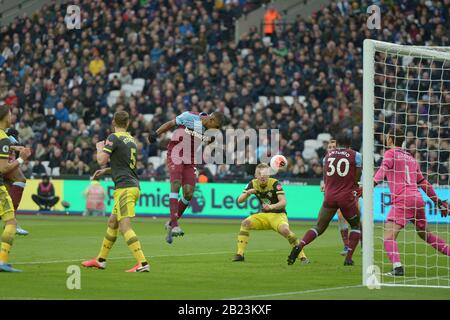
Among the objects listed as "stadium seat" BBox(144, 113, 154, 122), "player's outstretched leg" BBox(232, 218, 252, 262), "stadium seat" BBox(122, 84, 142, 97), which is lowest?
"player's outstretched leg" BBox(232, 218, 252, 262)

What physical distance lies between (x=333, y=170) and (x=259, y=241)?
5.96 meters

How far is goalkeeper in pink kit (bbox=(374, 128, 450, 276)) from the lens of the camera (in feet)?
44.5

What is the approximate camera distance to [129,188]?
524 inches

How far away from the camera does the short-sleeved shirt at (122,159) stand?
43.5 feet

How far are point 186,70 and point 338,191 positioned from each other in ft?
68.0

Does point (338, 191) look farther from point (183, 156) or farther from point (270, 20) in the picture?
point (270, 20)

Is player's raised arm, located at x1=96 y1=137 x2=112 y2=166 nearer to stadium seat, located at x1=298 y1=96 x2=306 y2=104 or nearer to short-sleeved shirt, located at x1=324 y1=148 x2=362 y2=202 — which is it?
short-sleeved shirt, located at x1=324 y1=148 x2=362 y2=202

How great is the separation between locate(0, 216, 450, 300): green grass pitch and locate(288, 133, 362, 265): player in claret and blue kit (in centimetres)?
51

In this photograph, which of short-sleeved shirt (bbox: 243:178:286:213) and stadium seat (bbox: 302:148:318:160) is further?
stadium seat (bbox: 302:148:318:160)

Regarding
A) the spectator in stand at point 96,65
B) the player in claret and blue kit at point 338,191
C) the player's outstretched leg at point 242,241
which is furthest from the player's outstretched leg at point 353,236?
the spectator in stand at point 96,65

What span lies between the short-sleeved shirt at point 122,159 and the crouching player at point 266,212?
2.79m

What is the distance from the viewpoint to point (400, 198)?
45.3 feet

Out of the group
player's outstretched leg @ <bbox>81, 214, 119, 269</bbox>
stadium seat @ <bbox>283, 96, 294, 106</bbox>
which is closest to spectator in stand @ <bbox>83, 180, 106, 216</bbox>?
stadium seat @ <bbox>283, 96, 294, 106</bbox>
